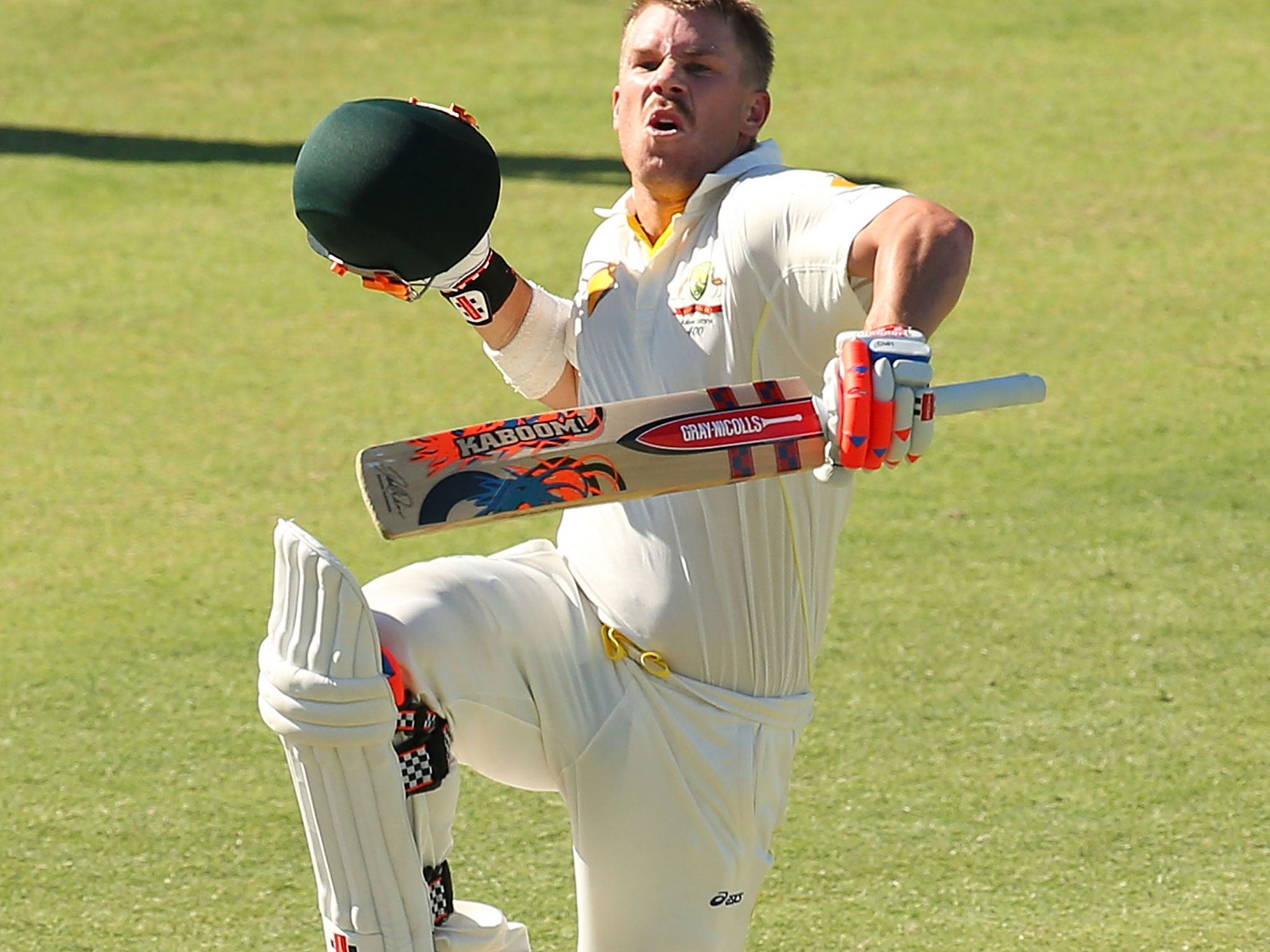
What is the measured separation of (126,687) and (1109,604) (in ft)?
7.42

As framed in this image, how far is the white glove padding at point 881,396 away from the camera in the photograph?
2.21 meters

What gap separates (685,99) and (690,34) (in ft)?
0.30

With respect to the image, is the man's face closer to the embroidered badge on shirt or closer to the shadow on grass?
the embroidered badge on shirt

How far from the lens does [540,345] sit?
306 centimetres

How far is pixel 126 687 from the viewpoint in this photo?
4309 millimetres

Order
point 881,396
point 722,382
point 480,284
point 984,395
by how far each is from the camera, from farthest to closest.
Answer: point 480,284, point 722,382, point 984,395, point 881,396

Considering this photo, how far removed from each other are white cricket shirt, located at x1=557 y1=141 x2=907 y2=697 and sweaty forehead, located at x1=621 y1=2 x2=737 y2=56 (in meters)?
0.16

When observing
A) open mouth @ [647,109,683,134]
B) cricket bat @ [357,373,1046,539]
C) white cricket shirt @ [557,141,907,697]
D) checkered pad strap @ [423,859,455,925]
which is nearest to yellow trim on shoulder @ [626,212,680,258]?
white cricket shirt @ [557,141,907,697]

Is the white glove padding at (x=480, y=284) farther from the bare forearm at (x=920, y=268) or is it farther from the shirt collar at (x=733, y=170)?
the bare forearm at (x=920, y=268)

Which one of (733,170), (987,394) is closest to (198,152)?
(733,170)

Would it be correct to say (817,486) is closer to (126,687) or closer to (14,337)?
(126,687)

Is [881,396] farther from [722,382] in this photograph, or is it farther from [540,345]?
[540,345]

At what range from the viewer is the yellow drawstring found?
2.76 metres

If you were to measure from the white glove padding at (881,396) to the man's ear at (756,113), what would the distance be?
66 cm
